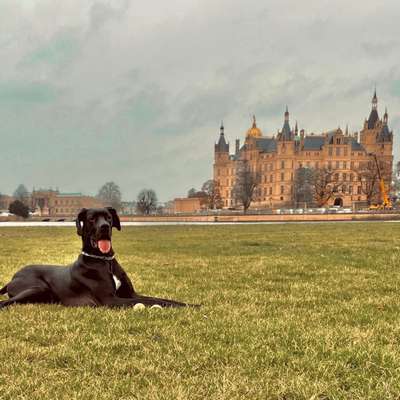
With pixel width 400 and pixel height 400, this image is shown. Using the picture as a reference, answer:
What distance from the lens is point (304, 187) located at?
367 ft

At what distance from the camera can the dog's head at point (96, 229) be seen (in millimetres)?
5656

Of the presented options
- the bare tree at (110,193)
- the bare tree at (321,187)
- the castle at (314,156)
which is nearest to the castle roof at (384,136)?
the castle at (314,156)

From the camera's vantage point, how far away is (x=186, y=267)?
35.2ft

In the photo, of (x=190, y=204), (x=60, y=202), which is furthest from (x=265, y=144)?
(x=60, y=202)

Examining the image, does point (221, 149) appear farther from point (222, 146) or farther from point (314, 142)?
point (314, 142)

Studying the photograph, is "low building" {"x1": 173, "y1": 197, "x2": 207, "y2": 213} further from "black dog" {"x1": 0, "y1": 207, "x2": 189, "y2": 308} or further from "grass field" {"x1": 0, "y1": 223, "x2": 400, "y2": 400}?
"black dog" {"x1": 0, "y1": 207, "x2": 189, "y2": 308}

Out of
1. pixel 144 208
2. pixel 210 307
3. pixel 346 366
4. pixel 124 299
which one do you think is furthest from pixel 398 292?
pixel 144 208

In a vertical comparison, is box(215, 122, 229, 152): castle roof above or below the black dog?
above

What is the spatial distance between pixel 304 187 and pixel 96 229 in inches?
4353

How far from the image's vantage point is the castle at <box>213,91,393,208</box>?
135 m

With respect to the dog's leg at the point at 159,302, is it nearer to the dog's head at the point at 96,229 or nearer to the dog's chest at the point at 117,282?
the dog's chest at the point at 117,282

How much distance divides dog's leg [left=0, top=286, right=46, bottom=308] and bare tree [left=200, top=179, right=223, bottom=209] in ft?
435

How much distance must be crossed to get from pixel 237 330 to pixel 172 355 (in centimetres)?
109

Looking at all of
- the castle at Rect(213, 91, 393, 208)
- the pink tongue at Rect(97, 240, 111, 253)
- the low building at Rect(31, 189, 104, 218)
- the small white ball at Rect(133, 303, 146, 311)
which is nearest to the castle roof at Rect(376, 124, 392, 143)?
the castle at Rect(213, 91, 393, 208)
